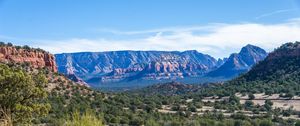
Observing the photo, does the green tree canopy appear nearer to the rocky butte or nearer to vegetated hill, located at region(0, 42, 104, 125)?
vegetated hill, located at region(0, 42, 104, 125)

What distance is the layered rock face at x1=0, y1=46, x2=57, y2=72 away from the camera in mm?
68056

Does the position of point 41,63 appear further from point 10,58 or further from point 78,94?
point 78,94

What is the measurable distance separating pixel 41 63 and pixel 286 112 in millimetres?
36546

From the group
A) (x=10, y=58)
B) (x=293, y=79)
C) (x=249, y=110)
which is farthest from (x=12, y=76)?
(x=293, y=79)

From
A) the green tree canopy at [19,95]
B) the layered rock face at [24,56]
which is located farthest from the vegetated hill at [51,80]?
the green tree canopy at [19,95]

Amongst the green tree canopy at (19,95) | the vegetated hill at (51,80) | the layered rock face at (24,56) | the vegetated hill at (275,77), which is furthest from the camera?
the vegetated hill at (275,77)

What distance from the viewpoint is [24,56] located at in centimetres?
7156

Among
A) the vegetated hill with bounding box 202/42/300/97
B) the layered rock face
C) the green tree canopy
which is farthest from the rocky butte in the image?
the green tree canopy

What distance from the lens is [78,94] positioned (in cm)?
5966

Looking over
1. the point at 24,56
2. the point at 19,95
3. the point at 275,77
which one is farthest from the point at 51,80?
the point at 275,77

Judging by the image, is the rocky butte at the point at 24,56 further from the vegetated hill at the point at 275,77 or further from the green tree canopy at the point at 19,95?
the green tree canopy at the point at 19,95

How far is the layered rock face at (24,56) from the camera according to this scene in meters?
68.1

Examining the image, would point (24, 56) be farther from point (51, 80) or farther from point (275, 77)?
point (275, 77)

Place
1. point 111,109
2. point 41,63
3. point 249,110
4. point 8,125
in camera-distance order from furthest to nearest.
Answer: point 41,63 → point 249,110 → point 111,109 → point 8,125
